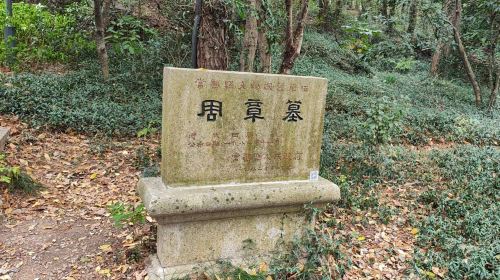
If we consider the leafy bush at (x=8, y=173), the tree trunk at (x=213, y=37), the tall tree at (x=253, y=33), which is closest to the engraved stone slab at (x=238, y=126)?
the leafy bush at (x=8, y=173)

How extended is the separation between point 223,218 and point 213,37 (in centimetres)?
331

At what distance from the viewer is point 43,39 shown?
939 centimetres

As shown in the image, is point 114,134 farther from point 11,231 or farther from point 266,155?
point 266,155

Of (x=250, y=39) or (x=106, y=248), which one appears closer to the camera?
(x=106, y=248)

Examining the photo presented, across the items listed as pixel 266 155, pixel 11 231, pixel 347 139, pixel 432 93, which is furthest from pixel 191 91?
pixel 432 93

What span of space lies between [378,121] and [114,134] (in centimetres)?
442

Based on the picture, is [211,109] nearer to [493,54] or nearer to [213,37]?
[213,37]

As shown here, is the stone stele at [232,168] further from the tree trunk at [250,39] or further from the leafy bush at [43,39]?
the leafy bush at [43,39]

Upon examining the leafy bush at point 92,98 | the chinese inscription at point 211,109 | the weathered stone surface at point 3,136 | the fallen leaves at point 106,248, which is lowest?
the fallen leaves at point 106,248

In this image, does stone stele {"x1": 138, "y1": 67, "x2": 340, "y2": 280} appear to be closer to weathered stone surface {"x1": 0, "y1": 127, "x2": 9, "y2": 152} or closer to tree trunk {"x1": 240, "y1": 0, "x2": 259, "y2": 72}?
tree trunk {"x1": 240, "y1": 0, "x2": 259, "y2": 72}

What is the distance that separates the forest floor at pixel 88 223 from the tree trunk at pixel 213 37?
71.0 inches

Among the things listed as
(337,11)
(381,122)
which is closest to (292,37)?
(381,122)

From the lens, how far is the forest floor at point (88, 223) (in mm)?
3764

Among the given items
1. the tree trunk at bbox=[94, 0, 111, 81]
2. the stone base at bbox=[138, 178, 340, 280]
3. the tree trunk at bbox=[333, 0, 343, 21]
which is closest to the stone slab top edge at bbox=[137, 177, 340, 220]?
the stone base at bbox=[138, 178, 340, 280]
